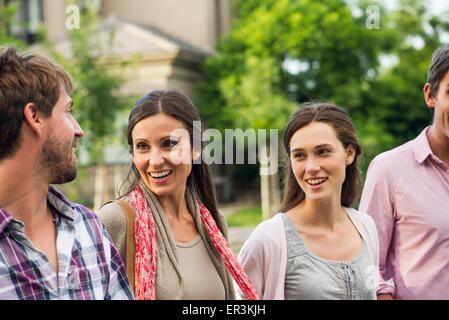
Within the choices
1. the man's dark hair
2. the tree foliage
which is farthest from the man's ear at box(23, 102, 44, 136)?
the tree foliage

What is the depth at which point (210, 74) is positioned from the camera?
1892cm

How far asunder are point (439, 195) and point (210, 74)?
16.3 m

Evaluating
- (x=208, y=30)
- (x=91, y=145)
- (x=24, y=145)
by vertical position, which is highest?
(x=208, y=30)

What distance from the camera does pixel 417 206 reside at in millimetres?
2896

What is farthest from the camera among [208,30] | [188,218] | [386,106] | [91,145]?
[208,30]

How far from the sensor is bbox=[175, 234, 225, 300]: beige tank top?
103 inches

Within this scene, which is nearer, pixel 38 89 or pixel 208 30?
pixel 38 89

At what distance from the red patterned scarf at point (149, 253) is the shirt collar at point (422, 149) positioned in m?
1.07

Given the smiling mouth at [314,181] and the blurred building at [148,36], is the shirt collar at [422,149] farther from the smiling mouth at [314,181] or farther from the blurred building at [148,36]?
the blurred building at [148,36]

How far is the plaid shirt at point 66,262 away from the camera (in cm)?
188

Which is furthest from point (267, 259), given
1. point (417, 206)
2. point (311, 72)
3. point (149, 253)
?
point (311, 72)

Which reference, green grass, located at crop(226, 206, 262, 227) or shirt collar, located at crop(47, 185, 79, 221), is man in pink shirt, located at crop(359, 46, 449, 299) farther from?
green grass, located at crop(226, 206, 262, 227)
